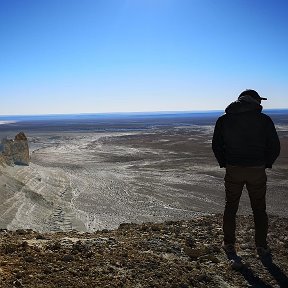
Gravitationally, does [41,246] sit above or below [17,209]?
above

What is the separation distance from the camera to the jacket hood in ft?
19.4

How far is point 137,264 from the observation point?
557cm

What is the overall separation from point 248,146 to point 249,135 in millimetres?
158

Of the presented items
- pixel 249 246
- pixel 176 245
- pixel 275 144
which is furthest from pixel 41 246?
pixel 275 144

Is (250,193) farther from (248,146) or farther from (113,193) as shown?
(113,193)

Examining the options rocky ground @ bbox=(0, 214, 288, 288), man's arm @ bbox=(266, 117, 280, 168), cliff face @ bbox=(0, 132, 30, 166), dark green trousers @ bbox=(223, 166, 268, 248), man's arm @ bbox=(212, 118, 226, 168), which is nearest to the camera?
rocky ground @ bbox=(0, 214, 288, 288)

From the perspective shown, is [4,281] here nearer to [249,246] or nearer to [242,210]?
[249,246]

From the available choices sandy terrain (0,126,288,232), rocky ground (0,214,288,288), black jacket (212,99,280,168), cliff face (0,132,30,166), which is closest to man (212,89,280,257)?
black jacket (212,99,280,168)

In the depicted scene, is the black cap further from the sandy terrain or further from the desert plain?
the sandy terrain

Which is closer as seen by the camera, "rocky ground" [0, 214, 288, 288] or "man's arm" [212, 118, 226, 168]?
"rocky ground" [0, 214, 288, 288]

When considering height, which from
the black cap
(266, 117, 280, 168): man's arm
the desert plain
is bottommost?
the desert plain

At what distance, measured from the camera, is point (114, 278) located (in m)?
5.07

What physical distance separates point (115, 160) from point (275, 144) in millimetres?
31948

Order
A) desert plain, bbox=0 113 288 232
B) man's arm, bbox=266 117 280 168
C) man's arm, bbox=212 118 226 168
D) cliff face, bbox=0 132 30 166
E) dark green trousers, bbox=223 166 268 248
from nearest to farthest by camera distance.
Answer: man's arm, bbox=266 117 280 168 → dark green trousers, bbox=223 166 268 248 → man's arm, bbox=212 118 226 168 → desert plain, bbox=0 113 288 232 → cliff face, bbox=0 132 30 166
